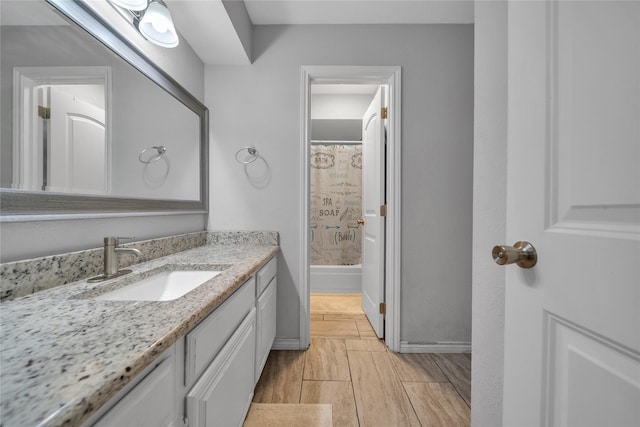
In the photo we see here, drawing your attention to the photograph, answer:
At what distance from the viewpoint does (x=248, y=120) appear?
2.08 meters

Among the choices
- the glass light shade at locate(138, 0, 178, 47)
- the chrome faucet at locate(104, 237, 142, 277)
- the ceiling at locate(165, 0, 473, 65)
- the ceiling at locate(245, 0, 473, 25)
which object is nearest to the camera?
the chrome faucet at locate(104, 237, 142, 277)

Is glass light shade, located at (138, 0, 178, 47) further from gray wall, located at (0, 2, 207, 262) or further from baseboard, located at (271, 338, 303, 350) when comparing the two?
baseboard, located at (271, 338, 303, 350)

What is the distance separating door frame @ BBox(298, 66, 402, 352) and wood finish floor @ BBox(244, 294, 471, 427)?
187 mm

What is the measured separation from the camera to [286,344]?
81.4 inches

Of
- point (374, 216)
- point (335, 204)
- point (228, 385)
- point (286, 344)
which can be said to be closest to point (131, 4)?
point (228, 385)

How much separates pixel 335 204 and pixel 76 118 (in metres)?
2.92

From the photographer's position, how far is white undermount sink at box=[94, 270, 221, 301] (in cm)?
105

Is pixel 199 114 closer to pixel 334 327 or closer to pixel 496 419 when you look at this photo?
pixel 334 327

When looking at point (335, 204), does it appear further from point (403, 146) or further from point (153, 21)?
point (153, 21)

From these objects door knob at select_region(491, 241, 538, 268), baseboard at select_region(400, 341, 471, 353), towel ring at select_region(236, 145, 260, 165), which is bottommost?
baseboard at select_region(400, 341, 471, 353)

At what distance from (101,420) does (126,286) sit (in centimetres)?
68

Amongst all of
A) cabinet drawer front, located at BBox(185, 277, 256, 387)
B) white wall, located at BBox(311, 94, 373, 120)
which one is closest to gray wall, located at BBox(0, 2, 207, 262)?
cabinet drawer front, located at BBox(185, 277, 256, 387)

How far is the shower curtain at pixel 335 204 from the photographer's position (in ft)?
11.9

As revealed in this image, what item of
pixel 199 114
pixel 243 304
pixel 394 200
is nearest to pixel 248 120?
pixel 199 114
